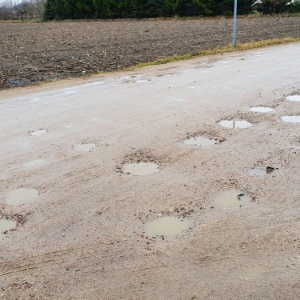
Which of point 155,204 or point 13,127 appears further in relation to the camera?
point 13,127

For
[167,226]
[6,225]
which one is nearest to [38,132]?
[6,225]

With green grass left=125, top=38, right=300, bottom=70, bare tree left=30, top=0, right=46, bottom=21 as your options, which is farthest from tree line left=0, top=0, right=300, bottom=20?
green grass left=125, top=38, right=300, bottom=70

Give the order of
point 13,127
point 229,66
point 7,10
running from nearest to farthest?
point 13,127
point 229,66
point 7,10

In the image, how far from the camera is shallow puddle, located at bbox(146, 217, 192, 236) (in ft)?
14.8

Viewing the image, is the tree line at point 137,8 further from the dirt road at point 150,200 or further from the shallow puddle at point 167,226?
the shallow puddle at point 167,226

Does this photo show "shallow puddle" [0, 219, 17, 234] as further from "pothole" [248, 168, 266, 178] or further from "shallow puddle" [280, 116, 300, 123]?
"shallow puddle" [280, 116, 300, 123]

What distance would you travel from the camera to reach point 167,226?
462 cm

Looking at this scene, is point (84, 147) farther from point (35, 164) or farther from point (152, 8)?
point (152, 8)

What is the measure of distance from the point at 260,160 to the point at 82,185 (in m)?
2.51

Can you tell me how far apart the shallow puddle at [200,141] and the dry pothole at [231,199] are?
1.80m

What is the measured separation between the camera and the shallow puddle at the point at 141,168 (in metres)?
6.06

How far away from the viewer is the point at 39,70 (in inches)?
651

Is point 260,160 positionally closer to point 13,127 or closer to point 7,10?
point 13,127

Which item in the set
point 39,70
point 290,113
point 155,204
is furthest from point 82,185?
point 39,70
